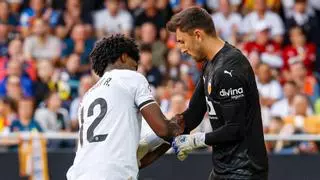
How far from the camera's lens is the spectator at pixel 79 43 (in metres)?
14.4

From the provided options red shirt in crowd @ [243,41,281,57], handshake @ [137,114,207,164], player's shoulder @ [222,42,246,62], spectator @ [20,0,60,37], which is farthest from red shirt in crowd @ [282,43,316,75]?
player's shoulder @ [222,42,246,62]

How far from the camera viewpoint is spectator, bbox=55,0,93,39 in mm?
14797

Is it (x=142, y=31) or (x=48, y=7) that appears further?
(x=48, y=7)

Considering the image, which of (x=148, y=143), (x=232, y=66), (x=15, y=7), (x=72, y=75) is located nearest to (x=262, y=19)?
(x=72, y=75)

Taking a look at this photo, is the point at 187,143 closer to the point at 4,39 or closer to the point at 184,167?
the point at 184,167

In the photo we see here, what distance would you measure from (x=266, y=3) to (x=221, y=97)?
894 centimetres

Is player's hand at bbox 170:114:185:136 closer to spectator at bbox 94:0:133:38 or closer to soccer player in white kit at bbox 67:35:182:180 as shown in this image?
soccer player in white kit at bbox 67:35:182:180

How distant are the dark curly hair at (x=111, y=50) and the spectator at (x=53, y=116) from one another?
6020mm

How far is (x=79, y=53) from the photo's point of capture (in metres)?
14.3

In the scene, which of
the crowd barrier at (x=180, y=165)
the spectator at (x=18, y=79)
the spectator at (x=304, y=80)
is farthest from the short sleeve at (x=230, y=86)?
the spectator at (x=18, y=79)

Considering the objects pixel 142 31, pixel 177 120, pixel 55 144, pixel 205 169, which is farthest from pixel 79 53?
pixel 177 120

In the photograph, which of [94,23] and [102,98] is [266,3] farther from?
[102,98]

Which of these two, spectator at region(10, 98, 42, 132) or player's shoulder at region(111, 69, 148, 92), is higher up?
player's shoulder at region(111, 69, 148, 92)

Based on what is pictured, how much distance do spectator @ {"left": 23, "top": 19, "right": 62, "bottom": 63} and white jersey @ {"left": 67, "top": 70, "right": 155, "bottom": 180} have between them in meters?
8.06
